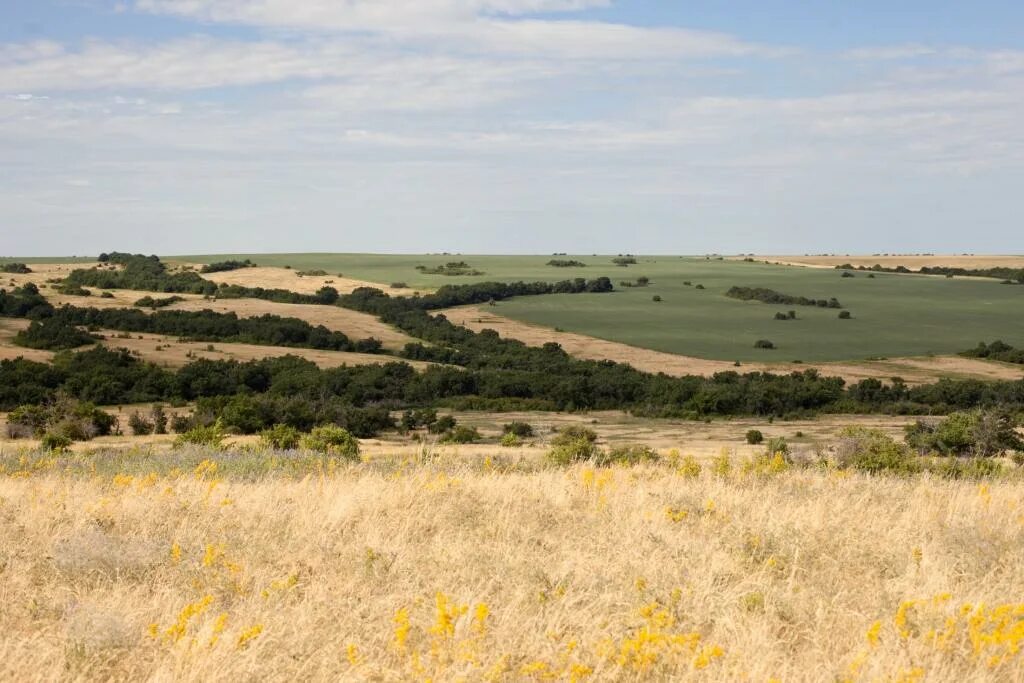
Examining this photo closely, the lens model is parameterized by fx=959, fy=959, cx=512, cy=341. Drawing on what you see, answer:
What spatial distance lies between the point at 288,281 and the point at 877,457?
386 ft

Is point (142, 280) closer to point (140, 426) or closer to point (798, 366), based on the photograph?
point (798, 366)

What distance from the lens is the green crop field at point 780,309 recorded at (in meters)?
86.1

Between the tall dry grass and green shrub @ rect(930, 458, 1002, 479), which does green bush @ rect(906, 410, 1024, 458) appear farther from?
the tall dry grass

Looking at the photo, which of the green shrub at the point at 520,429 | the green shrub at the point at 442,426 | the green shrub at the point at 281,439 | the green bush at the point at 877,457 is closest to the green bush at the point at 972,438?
the green bush at the point at 877,457

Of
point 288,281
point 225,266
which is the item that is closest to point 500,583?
point 288,281

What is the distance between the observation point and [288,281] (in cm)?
12962

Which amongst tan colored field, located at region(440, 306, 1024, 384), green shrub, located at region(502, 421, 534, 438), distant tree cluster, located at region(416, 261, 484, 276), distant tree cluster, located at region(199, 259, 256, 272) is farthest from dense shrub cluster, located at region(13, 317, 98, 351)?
distant tree cluster, located at region(416, 261, 484, 276)

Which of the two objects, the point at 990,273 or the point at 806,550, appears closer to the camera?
the point at 806,550

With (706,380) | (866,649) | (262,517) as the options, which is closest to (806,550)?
(866,649)

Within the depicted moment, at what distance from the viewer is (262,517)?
8836mm

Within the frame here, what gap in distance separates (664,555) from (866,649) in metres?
2.12

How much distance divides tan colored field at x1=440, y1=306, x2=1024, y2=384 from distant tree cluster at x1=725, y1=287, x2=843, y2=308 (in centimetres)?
3231

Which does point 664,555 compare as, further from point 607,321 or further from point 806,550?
point 607,321

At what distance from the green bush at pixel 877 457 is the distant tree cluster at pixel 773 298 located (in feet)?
302
